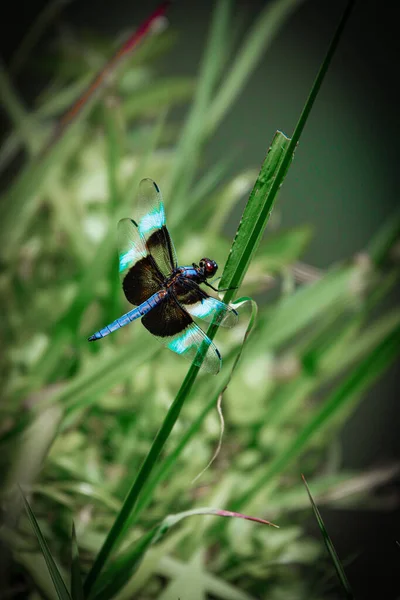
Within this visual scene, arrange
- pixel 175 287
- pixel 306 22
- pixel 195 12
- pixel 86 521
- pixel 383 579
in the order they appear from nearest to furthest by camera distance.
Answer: pixel 175 287 → pixel 86 521 → pixel 383 579 → pixel 306 22 → pixel 195 12

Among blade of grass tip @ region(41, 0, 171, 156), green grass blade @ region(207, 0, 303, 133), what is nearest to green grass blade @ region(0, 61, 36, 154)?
blade of grass tip @ region(41, 0, 171, 156)

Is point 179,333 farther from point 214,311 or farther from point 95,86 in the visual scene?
point 95,86

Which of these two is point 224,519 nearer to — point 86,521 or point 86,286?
point 86,521

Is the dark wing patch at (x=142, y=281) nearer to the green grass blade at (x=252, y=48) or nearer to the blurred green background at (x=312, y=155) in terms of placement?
the blurred green background at (x=312, y=155)

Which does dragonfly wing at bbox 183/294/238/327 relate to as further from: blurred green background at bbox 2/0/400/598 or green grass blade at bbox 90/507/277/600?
blurred green background at bbox 2/0/400/598

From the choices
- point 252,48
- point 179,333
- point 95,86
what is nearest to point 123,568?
point 179,333

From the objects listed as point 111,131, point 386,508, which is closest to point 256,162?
point 111,131
